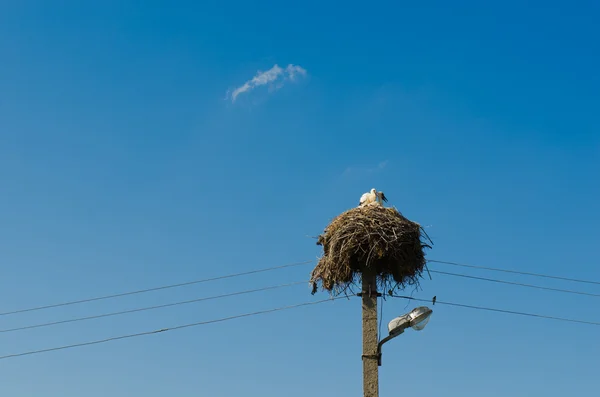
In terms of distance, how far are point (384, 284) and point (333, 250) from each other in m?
1.03

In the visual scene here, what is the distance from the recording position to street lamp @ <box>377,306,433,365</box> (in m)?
10.9

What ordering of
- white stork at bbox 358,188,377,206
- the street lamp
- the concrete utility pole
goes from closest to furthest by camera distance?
1. the concrete utility pole
2. the street lamp
3. white stork at bbox 358,188,377,206

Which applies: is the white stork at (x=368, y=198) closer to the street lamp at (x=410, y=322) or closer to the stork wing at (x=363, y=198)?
the stork wing at (x=363, y=198)

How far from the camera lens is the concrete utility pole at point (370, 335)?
10.6 m

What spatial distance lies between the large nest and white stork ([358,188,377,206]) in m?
0.37

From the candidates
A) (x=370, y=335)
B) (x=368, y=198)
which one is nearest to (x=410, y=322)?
(x=370, y=335)

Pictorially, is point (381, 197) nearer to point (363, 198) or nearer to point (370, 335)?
point (363, 198)

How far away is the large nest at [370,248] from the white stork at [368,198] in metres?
0.37

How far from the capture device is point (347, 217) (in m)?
12.1

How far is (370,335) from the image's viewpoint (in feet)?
36.0

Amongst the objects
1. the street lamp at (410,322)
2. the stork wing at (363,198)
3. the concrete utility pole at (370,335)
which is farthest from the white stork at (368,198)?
the street lamp at (410,322)

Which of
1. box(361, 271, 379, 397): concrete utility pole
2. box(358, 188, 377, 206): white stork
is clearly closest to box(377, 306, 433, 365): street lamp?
box(361, 271, 379, 397): concrete utility pole

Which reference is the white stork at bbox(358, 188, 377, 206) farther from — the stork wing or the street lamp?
the street lamp

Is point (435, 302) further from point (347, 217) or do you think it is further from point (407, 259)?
point (347, 217)
